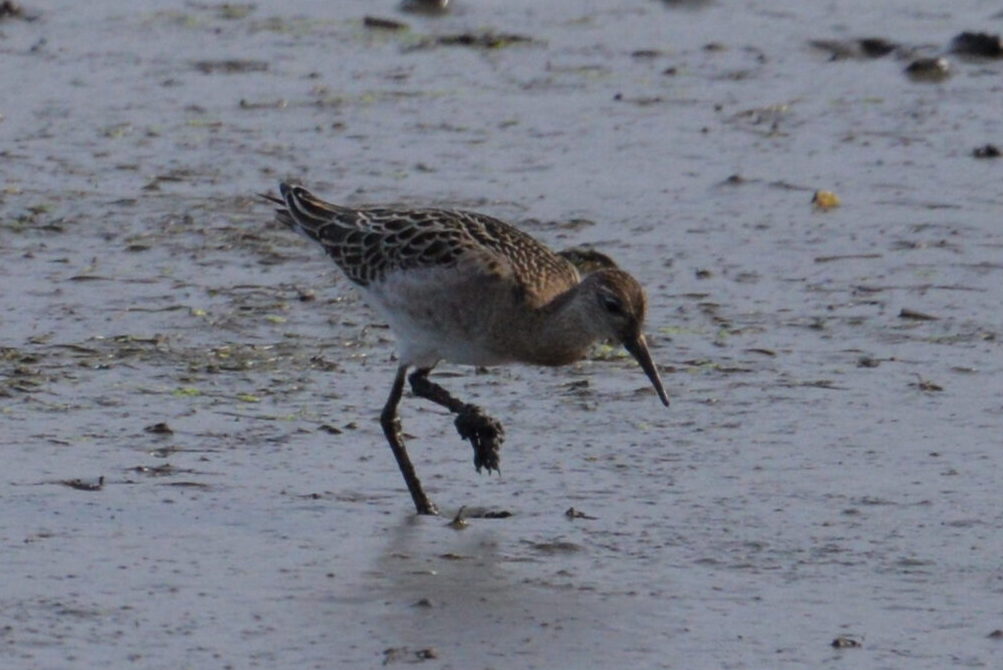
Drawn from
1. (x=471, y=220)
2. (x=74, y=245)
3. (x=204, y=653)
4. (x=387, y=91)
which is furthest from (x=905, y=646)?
(x=387, y=91)

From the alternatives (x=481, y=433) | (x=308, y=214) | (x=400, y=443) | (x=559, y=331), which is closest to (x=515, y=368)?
(x=308, y=214)

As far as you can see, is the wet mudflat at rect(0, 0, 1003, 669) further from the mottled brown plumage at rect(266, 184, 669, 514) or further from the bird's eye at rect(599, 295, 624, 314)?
the bird's eye at rect(599, 295, 624, 314)

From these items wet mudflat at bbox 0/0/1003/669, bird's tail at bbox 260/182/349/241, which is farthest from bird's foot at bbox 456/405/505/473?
bird's tail at bbox 260/182/349/241

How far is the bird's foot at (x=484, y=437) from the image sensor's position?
26.4 ft

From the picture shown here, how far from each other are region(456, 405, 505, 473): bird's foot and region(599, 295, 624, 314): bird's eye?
544mm

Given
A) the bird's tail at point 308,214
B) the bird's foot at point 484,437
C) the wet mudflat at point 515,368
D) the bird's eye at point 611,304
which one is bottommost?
the wet mudflat at point 515,368

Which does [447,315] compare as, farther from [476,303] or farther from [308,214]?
[308,214]

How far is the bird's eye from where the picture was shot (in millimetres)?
8102

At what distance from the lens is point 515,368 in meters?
9.46

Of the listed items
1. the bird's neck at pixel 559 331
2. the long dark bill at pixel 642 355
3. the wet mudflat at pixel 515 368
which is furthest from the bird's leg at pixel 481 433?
the long dark bill at pixel 642 355

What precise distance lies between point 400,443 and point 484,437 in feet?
1.16

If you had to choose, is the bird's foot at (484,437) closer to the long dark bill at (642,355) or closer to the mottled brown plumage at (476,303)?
the mottled brown plumage at (476,303)

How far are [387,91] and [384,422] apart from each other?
6124 mm

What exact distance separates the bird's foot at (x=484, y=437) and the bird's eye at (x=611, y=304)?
54cm
